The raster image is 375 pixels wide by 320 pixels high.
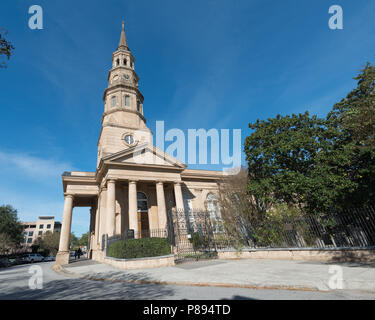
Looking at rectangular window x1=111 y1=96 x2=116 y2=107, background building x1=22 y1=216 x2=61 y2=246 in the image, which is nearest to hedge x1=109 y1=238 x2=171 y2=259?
rectangular window x1=111 y1=96 x2=116 y2=107

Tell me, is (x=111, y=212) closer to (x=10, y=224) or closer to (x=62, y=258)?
(x=62, y=258)

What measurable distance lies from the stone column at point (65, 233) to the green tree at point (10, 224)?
2611 centimetres

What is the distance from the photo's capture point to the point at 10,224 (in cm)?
3738

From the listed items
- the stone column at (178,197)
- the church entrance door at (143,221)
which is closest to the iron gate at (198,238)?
the stone column at (178,197)

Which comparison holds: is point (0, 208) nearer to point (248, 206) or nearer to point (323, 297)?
point (248, 206)

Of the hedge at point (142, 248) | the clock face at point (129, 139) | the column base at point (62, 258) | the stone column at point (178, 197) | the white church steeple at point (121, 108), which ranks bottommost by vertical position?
the column base at point (62, 258)

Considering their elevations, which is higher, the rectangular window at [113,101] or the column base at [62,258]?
the rectangular window at [113,101]

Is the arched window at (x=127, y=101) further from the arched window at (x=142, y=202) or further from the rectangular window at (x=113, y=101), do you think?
the arched window at (x=142, y=202)

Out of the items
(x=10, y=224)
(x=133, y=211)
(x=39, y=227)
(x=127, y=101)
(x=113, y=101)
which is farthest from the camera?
(x=39, y=227)

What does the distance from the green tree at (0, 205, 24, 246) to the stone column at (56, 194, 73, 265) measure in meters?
26.1

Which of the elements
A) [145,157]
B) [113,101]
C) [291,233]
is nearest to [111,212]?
[145,157]

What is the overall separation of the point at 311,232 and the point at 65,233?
20.3m

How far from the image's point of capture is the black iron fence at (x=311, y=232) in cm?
910

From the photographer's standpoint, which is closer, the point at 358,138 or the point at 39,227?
the point at 358,138
